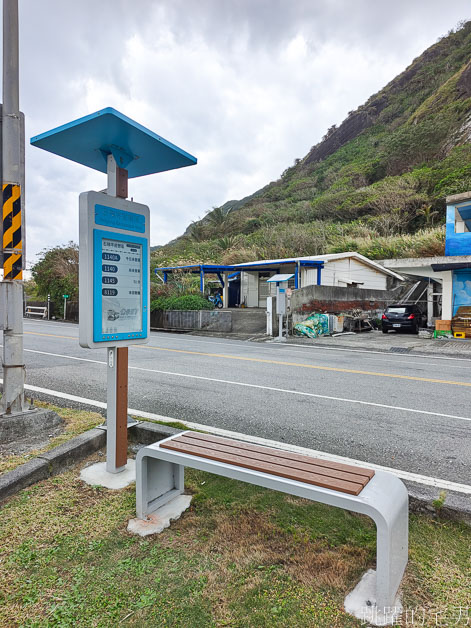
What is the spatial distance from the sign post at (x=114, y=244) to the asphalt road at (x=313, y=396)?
2035 mm

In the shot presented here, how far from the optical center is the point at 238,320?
21.1 m

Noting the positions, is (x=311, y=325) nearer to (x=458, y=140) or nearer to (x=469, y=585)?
(x=469, y=585)

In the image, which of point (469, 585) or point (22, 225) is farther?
point (22, 225)

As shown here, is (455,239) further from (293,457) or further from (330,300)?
(293,457)

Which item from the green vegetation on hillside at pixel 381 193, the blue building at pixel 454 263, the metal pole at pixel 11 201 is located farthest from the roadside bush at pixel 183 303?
the metal pole at pixel 11 201

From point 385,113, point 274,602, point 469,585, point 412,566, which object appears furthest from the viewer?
point 385,113

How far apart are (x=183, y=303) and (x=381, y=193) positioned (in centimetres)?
2642

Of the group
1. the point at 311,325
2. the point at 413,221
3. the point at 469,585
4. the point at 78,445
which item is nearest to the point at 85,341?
the point at 78,445

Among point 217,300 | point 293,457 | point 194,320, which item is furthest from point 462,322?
point 293,457

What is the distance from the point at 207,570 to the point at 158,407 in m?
3.58

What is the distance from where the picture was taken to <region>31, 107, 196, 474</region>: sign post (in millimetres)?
3033

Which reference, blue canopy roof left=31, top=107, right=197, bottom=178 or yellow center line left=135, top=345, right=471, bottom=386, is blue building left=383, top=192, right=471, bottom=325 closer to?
yellow center line left=135, top=345, right=471, bottom=386

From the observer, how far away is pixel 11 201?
416cm

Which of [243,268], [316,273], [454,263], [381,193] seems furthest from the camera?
[381,193]
